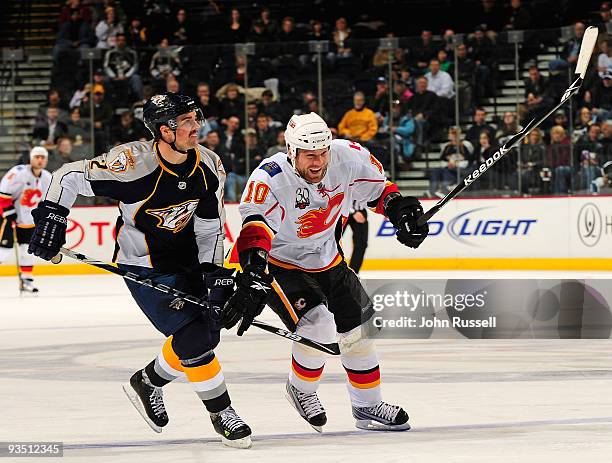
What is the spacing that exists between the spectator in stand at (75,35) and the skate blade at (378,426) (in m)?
12.6

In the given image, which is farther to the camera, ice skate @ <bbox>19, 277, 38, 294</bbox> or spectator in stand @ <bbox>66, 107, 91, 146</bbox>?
spectator in stand @ <bbox>66, 107, 91, 146</bbox>

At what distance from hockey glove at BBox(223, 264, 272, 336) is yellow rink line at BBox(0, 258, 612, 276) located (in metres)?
9.11

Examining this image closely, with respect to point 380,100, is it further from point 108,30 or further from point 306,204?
point 306,204

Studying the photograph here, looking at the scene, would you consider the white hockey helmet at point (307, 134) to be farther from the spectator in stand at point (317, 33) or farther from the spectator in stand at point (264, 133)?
the spectator in stand at point (317, 33)

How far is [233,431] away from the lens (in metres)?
4.96

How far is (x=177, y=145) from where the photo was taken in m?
5.12

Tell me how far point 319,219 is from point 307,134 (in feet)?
1.25

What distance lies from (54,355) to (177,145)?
333cm

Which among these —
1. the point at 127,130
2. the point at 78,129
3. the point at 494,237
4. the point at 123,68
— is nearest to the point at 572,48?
the point at 494,237

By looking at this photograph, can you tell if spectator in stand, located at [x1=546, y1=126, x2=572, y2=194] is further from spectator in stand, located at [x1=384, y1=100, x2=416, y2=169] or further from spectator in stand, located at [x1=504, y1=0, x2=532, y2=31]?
spectator in stand, located at [x1=504, y1=0, x2=532, y2=31]

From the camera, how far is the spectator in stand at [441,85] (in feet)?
48.4

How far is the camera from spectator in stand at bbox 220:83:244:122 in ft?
49.2

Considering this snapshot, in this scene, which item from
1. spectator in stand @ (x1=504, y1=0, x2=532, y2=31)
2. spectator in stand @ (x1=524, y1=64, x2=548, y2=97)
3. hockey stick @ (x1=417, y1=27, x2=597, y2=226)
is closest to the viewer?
hockey stick @ (x1=417, y1=27, x2=597, y2=226)

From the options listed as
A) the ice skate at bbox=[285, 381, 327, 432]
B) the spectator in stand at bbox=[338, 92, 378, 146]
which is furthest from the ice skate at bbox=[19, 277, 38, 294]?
the ice skate at bbox=[285, 381, 327, 432]
